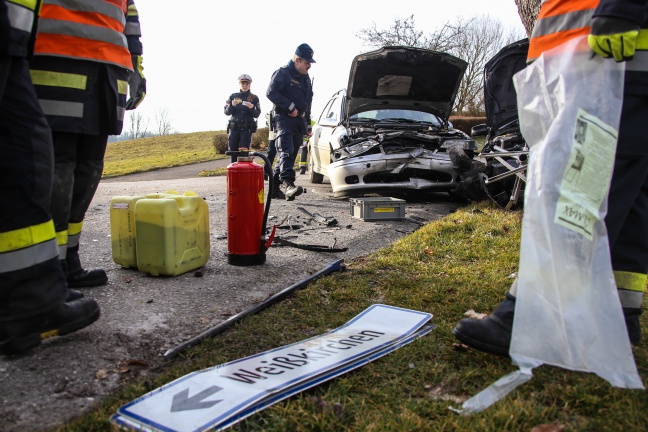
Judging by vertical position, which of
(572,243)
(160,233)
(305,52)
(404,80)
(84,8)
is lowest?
(160,233)

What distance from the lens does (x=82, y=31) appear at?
2439 mm

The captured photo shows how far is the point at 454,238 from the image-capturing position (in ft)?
14.5

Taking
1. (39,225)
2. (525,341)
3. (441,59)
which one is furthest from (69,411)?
(441,59)

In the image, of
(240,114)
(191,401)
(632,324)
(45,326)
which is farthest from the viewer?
(240,114)

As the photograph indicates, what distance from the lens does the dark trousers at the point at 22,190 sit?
1862 mm

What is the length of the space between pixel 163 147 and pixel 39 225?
3006cm

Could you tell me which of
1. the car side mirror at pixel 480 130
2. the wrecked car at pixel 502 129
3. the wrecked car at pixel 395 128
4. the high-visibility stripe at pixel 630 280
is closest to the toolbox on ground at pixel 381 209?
the wrecked car at pixel 395 128

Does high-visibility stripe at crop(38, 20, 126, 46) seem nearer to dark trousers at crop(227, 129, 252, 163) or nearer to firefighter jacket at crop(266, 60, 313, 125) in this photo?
firefighter jacket at crop(266, 60, 313, 125)

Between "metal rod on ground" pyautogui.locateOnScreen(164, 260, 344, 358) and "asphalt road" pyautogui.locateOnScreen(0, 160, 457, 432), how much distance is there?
0.09m

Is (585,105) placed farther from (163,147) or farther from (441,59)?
(163,147)

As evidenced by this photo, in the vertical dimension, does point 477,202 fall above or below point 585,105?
below

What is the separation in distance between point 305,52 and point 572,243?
18.9 feet

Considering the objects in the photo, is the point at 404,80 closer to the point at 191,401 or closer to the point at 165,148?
the point at 191,401

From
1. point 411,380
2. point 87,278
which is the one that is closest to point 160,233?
point 87,278
